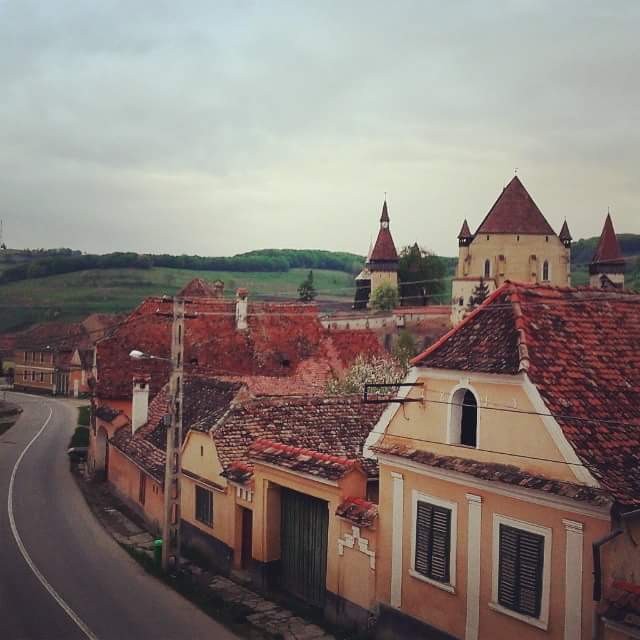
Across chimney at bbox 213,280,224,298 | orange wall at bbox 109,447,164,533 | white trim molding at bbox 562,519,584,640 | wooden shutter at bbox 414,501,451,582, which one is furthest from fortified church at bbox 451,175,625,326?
white trim molding at bbox 562,519,584,640

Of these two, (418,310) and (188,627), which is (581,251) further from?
(188,627)

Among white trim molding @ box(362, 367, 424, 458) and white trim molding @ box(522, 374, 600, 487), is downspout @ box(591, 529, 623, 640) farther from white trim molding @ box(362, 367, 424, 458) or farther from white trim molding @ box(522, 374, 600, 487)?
white trim molding @ box(362, 367, 424, 458)

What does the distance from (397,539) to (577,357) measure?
484 centimetres

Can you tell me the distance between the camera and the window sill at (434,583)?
13.6 metres

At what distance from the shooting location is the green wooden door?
17516 millimetres

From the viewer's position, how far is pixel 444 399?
14320mm

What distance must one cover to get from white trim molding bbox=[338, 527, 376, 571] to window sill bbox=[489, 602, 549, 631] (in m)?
3.25

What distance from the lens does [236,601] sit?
1855 cm

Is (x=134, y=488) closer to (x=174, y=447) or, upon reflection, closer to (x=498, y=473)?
(x=174, y=447)

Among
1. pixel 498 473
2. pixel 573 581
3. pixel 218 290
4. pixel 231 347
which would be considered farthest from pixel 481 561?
pixel 218 290

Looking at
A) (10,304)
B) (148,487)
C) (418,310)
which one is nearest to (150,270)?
(10,304)

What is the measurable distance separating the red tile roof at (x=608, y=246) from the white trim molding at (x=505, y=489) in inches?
3175

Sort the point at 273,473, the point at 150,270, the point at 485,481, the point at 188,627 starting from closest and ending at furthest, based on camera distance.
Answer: the point at 485,481
the point at 188,627
the point at 273,473
the point at 150,270

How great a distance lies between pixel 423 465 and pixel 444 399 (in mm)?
1275
